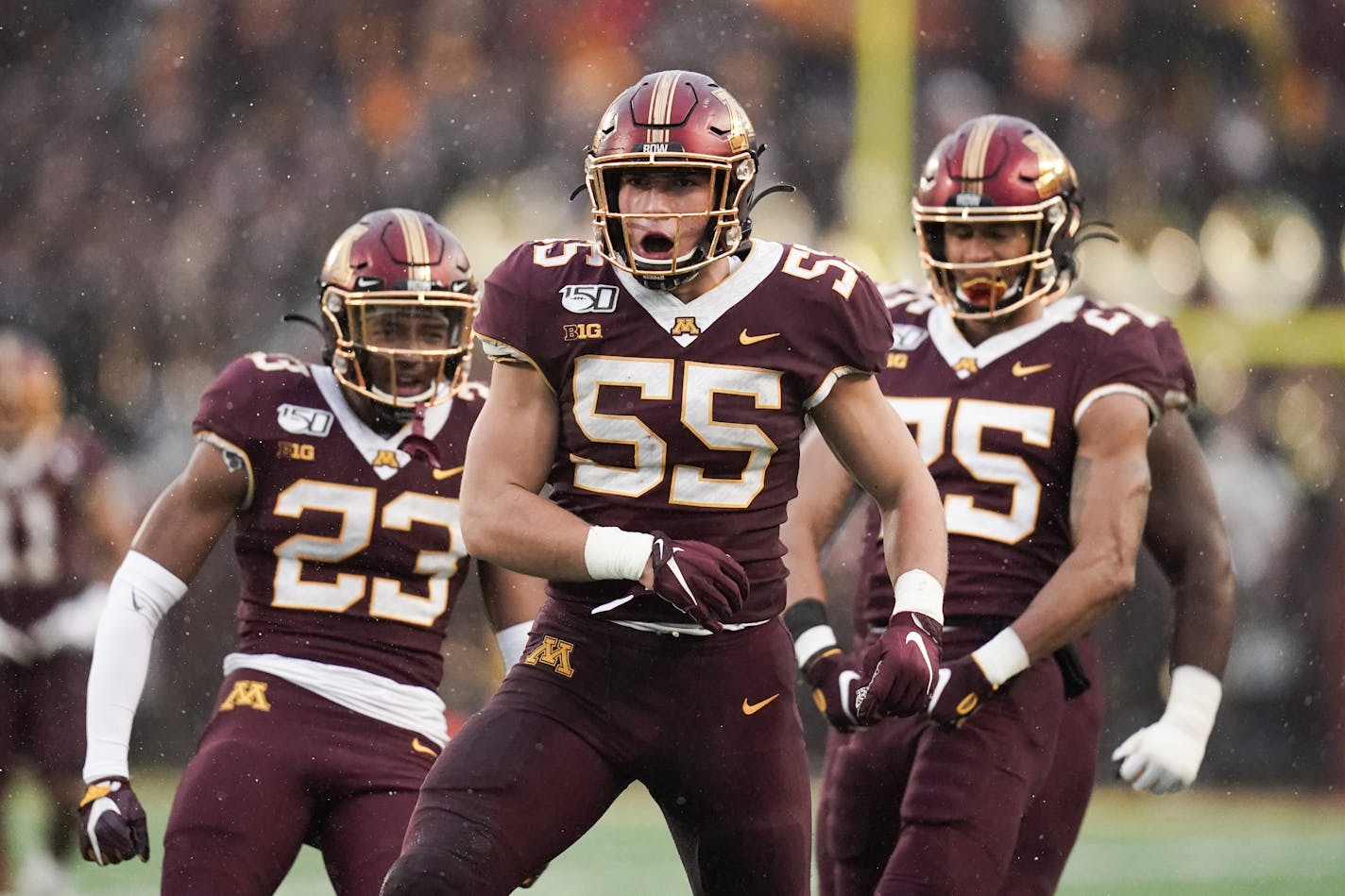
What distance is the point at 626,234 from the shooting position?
3.34m

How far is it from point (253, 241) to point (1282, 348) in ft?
16.0

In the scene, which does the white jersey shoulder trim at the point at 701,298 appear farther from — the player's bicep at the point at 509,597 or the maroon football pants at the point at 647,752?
the player's bicep at the point at 509,597

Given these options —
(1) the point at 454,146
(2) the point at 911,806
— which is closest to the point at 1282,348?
(1) the point at 454,146

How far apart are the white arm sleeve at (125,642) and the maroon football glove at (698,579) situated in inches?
46.6

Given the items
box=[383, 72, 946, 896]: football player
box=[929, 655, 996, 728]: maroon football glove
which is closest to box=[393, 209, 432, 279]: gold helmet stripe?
box=[383, 72, 946, 896]: football player

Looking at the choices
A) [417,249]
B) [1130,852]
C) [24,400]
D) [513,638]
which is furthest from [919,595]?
[1130,852]

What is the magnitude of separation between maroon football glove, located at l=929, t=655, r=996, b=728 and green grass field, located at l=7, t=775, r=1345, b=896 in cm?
297

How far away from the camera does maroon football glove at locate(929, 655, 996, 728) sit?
12.4 feet

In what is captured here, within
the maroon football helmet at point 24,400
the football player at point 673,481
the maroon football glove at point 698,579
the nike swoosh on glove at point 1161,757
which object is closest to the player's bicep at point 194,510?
→ the football player at point 673,481

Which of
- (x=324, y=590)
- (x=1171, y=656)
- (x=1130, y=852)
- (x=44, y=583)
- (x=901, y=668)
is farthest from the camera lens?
(x=1130, y=852)

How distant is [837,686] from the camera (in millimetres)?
3875

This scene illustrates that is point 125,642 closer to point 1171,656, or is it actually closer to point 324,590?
point 324,590

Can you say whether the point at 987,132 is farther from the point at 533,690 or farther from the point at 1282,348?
the point at 1282,348

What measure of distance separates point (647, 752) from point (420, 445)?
0.98 m
